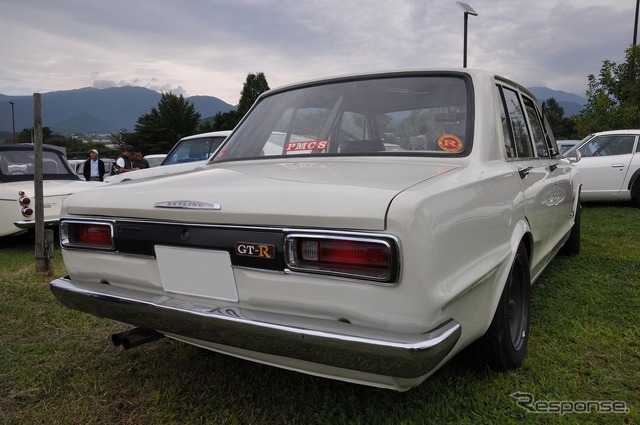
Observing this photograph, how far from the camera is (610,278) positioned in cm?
396

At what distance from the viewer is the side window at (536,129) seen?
11.0ft

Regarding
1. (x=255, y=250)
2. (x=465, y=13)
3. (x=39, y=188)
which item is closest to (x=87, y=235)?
(x=255, y=250)

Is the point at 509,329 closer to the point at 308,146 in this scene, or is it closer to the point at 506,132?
the point at 506,132

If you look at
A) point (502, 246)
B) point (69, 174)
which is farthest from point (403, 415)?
point (69, 174)

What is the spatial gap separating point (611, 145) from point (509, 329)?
25.8 ft

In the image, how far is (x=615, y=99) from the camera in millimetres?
16109

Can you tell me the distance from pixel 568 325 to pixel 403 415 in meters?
1.52

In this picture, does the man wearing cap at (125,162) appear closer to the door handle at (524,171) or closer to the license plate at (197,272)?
the license plate at (197,272)

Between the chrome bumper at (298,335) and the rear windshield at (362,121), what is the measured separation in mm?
1030

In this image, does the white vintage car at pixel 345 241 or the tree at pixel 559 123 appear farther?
the tree at pixel 559 123

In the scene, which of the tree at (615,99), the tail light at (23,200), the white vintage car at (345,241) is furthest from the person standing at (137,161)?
the tree at (615,99)

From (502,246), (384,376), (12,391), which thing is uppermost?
(502,246)

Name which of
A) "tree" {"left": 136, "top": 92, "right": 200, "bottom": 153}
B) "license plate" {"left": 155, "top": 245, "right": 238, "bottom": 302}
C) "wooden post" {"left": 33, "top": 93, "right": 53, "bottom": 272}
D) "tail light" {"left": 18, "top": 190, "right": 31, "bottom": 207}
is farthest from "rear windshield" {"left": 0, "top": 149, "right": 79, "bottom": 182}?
"tree" {"left": 136, "top": 92, "right": 200, "bottom": 153}

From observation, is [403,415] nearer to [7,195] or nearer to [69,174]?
[7,195]
